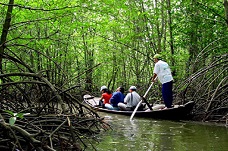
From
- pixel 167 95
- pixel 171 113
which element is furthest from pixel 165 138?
pixel 167 95

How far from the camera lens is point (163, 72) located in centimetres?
841

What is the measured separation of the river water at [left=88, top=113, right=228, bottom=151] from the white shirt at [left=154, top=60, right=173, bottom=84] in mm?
1789

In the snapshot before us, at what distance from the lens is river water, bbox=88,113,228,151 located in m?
4.54

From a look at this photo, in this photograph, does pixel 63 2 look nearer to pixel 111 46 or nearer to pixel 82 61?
pixel 111 46

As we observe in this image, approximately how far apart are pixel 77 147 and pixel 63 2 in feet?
11.7

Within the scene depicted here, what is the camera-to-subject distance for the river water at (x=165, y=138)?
14.9 feet

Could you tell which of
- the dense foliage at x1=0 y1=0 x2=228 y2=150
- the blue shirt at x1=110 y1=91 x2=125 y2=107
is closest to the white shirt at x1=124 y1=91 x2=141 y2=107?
the blue shirt at x1=110 y1=91 x2=125 y2=107

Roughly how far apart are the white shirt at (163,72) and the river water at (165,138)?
1789 millimetres

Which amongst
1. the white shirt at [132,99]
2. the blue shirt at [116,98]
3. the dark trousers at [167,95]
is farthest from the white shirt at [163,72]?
the blue shirt at [116,98]

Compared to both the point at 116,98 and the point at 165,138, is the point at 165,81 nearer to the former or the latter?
the point at 116,98

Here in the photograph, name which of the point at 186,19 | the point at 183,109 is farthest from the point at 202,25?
the point at 183,109

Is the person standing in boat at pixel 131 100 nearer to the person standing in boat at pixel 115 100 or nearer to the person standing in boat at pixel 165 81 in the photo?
the person standing in boat at pixel 115 100

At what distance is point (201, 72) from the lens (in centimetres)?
769

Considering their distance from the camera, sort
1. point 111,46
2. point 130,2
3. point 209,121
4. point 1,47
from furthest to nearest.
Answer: point 111,46 < point 130,2 < point 209,121 < point 1,47
